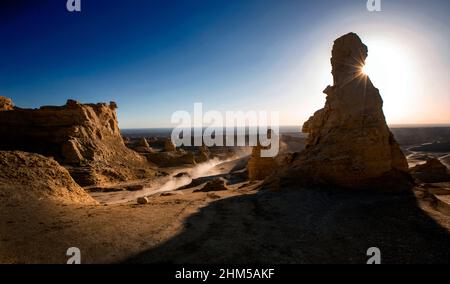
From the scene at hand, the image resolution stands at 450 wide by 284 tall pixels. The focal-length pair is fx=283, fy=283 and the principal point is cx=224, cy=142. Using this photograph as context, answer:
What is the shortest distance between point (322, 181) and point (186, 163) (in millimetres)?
34484

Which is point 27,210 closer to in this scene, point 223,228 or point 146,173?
point 223,228

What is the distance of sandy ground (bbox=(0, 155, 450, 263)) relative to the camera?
6.86 metres

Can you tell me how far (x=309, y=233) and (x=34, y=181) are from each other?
1072 centimetres

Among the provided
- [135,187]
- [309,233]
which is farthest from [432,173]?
[135,187]

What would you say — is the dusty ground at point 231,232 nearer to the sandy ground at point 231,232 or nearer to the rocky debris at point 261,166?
the sandy ground at point 231,232

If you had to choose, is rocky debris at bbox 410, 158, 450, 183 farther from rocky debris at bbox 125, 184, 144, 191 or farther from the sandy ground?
rocky debris at bbox 125, 184, 144, 191

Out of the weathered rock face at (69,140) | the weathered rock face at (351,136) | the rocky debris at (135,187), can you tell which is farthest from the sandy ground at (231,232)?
the weathered rock face at (69,140)

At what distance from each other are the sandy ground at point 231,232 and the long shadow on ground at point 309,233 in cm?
3

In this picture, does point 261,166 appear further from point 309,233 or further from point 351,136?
point 309,233

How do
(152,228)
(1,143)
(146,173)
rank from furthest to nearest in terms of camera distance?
(146,173)
(1,143)
(152,228)

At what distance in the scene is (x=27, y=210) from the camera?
936cm

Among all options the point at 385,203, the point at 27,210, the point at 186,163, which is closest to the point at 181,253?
the point at 27,210

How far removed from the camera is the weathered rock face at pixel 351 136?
1394 centimetres

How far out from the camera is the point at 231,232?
8609 mm
